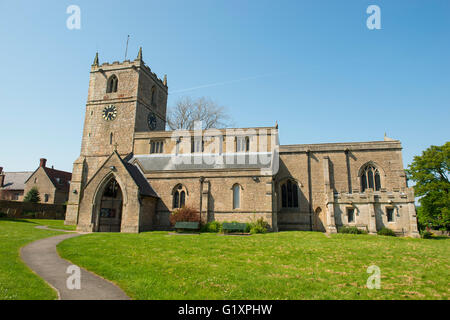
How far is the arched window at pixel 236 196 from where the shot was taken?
28.7 meters

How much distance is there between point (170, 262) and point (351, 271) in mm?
7174

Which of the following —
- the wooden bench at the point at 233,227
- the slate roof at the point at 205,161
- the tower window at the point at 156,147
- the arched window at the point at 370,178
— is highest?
the tower window at the point at 156,147

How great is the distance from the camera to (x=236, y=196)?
29.0 meters

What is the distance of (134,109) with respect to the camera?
125 feet

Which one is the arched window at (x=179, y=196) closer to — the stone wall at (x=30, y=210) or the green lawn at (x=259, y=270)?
the green lawn at (x=259, y=270)

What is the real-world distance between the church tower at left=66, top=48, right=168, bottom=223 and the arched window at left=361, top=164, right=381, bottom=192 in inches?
1126

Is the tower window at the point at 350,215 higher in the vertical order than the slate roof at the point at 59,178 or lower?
lower

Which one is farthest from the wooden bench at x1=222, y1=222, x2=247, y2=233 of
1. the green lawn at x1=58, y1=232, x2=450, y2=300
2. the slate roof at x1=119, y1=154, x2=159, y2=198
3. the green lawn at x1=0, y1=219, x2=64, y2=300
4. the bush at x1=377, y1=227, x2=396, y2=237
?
the green lawn at x1=0, y1=219, x2=64, y2=300

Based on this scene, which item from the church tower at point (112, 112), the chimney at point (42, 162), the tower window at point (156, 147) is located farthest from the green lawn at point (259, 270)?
the chimney at point (42, 162)

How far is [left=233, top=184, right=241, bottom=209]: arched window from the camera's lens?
28.7 meters

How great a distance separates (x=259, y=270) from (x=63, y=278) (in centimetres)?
676

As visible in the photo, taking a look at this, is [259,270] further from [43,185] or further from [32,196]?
[43,185]

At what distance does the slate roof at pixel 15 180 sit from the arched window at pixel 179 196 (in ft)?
136
